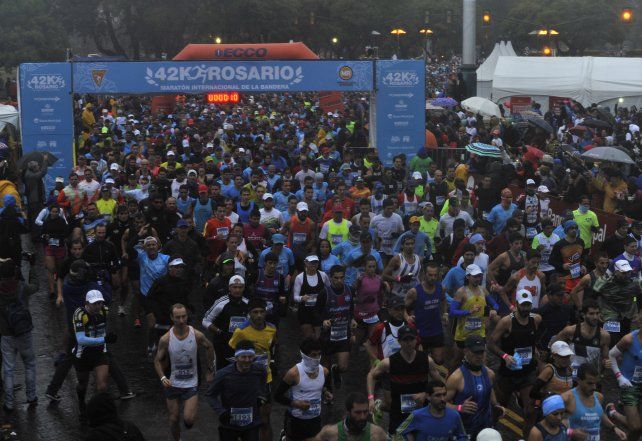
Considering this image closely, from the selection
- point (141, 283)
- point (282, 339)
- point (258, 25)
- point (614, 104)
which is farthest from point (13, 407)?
point (258, 25)

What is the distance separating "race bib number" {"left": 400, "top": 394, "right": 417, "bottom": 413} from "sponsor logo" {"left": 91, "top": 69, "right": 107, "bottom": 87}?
54.0 ft

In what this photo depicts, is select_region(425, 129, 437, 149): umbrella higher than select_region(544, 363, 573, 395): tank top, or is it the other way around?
select_region(425, 129, 437, 149): umbrella

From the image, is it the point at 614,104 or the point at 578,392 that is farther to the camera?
the point at 614,104

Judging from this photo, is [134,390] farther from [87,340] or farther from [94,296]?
[94,296]

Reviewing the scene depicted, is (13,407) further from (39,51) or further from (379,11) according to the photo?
(379,11)

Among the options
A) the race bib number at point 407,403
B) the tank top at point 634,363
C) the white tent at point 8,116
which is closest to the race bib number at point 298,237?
the tank top at point 634,363

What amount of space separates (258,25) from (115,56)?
1110cm

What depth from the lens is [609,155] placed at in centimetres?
2030

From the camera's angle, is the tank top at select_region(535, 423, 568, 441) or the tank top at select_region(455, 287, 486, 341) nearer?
the tank top at select_region(535, 423, 568, 441)

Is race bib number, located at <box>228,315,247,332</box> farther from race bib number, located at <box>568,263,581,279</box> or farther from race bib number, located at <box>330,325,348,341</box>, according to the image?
race bib number, located at <box>568,263,581,279</box>

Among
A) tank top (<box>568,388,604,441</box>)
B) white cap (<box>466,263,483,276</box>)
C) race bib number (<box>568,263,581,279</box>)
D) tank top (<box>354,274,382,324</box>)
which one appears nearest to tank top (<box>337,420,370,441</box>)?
tank top (<box>568,388,604,441</box>)

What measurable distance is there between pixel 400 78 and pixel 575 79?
17.6 metres

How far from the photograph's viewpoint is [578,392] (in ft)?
29.1

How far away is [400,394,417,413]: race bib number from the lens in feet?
30.9
